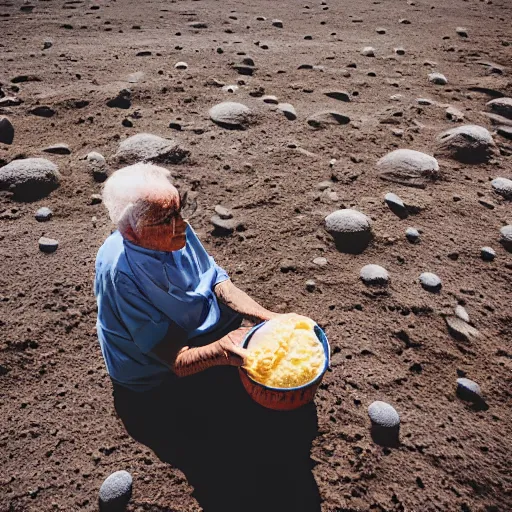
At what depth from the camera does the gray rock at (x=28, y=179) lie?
3.26m

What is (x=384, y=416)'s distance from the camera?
206 cm

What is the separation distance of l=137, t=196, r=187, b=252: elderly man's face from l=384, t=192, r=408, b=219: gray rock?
6.09 feet

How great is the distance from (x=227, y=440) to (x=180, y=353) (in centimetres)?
48

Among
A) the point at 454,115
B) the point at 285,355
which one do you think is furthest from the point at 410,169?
the point at 285,355

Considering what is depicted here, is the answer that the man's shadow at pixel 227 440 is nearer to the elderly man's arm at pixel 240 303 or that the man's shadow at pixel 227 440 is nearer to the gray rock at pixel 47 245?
the elderly man's arm at pixel 240 303

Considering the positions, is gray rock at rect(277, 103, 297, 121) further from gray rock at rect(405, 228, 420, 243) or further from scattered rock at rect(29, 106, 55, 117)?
scattered rock at rect(29, 106, 55, 117)

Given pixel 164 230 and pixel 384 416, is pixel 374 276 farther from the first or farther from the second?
pixel 164 230

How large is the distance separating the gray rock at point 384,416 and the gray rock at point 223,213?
1578 mm

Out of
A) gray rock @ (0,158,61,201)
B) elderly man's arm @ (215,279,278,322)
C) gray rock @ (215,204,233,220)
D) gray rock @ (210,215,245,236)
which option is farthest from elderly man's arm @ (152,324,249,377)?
gray rock @ (0,158,61,201)

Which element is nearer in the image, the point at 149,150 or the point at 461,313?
the point at 461,313

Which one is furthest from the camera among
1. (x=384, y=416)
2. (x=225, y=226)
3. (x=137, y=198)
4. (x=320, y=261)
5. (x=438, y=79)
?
(x=438, y=79)

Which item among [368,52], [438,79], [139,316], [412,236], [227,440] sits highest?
[368,52]

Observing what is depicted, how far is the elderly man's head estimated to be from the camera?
1.71 m

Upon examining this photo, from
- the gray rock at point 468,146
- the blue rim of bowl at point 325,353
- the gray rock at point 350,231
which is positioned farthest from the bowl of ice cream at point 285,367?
the gray rock at point 468,146
